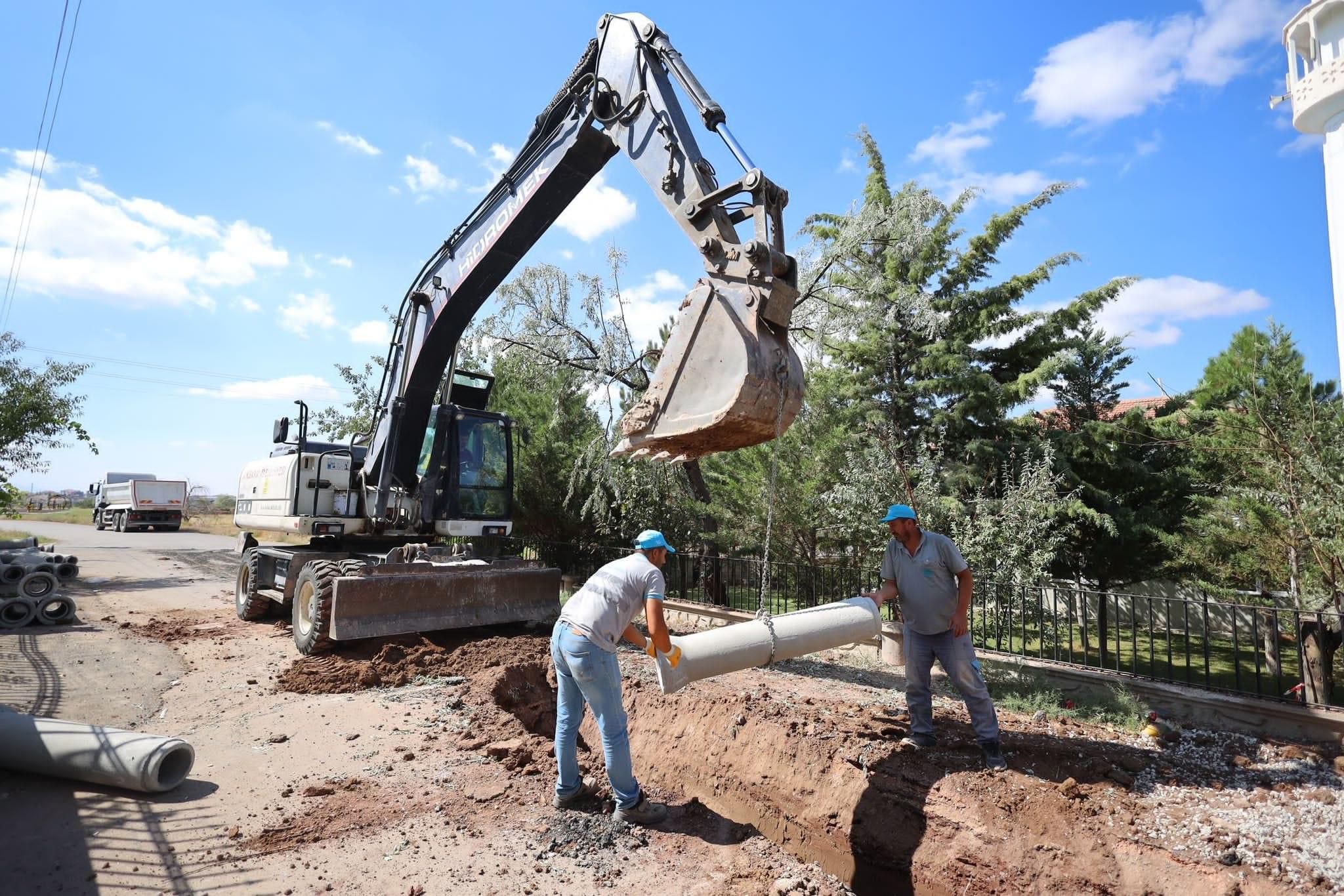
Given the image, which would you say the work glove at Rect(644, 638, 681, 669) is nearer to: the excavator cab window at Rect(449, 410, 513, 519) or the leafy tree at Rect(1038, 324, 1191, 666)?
the excavator cab window at Rect(449, 410, 513, 519)

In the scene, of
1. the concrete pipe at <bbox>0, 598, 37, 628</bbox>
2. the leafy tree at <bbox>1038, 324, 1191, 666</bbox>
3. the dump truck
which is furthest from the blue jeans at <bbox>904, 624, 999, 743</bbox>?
the dump truck

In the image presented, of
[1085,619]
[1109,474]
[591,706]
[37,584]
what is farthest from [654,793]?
[1109,474]

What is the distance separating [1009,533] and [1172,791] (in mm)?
4429

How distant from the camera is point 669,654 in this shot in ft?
14.6

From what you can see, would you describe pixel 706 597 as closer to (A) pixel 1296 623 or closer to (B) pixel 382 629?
(B) pixel 382 629

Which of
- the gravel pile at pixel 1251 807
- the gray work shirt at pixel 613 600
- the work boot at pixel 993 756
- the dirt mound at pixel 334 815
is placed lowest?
the dirt mound at pixel 334 815

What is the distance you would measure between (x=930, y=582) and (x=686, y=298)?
2610 mm

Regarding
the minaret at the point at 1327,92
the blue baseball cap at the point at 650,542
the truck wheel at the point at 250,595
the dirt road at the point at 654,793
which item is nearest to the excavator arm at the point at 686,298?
the blue baseball cap at the point at 650,542

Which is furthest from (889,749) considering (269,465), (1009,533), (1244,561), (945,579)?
(269,465)

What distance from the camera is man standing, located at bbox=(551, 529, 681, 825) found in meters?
4.40

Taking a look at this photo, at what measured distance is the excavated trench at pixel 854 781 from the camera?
4.20 meters

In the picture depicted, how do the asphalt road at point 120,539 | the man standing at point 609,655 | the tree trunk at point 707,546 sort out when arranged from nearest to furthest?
the man standing at point 609,655 → the tree trunk at point 707,546 → the asphalt road at point 120,539

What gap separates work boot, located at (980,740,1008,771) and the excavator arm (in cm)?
262

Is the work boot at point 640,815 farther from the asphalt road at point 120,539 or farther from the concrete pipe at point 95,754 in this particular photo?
the asphalt road at point 120,539
